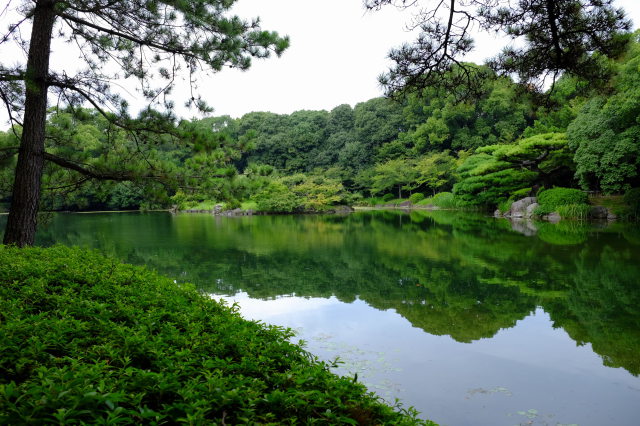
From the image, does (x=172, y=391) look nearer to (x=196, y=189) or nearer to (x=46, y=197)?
(x=196, y=189)

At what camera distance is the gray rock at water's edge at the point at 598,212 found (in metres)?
15.6

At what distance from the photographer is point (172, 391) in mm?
1429

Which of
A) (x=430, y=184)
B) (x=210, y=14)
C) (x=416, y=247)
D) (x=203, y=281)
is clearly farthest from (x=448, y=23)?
(x=430, y=184)

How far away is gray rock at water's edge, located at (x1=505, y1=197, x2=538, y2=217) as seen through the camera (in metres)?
18.5

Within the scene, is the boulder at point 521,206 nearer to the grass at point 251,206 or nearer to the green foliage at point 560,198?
the green foliage at point 560,198

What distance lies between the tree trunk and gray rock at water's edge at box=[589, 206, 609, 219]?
17.3 m

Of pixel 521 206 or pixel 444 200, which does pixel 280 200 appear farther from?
pixel 521 206

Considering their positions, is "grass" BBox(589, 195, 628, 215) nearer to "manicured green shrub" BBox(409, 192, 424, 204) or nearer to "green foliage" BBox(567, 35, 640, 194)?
"green foliage" BBox(567, 35, 640, 194)

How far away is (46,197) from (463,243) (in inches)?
344

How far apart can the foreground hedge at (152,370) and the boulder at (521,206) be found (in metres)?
18.6

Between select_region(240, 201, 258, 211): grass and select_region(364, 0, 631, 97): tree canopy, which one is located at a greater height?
select_region(364, 0, 631, 97): tree canopy

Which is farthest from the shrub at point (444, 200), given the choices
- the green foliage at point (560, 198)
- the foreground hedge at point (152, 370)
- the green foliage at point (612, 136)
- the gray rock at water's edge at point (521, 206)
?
the foreground hedge at point (152, 370)

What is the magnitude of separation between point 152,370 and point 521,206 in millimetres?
19702

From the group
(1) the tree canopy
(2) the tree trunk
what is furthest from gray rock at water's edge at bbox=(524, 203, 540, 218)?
(2) the tree trunk
